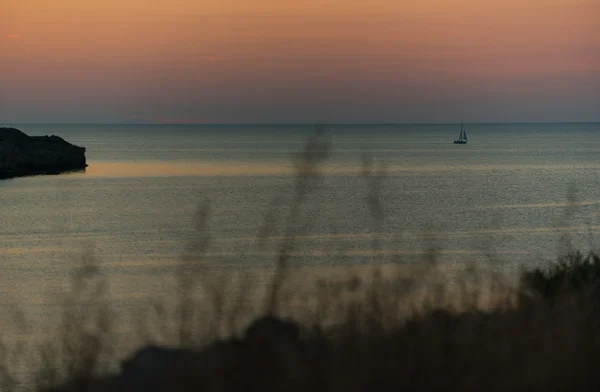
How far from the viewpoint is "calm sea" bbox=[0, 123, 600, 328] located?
20.7ft

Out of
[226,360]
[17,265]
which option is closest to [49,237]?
[17,265]

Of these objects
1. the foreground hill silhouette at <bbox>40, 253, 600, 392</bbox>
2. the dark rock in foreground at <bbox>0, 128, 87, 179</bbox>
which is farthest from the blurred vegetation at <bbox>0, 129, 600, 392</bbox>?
the dark rock in foreground at <bbox>0, 128, 87, 179</bbox>

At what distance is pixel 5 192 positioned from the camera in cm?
6744

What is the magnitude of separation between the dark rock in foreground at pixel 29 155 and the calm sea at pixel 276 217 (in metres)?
2.49

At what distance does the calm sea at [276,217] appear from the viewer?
248 inches

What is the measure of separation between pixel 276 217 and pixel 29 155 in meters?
80.2

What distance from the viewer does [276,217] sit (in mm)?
5090

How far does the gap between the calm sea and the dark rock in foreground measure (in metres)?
2.49

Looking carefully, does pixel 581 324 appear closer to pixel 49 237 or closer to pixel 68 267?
pixel 68 267

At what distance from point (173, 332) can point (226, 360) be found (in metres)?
0.79

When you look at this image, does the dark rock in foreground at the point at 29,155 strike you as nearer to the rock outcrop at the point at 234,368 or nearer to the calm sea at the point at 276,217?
the calm sea at the point at 276,217

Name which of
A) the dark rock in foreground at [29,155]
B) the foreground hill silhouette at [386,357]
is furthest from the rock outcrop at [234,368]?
the dark rock in foreground at [29,155]

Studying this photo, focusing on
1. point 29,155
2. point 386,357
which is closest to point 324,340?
point 386,357

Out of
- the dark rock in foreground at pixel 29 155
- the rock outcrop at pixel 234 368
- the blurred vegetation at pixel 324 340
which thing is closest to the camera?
the rock outcrop at pixel 234 368
